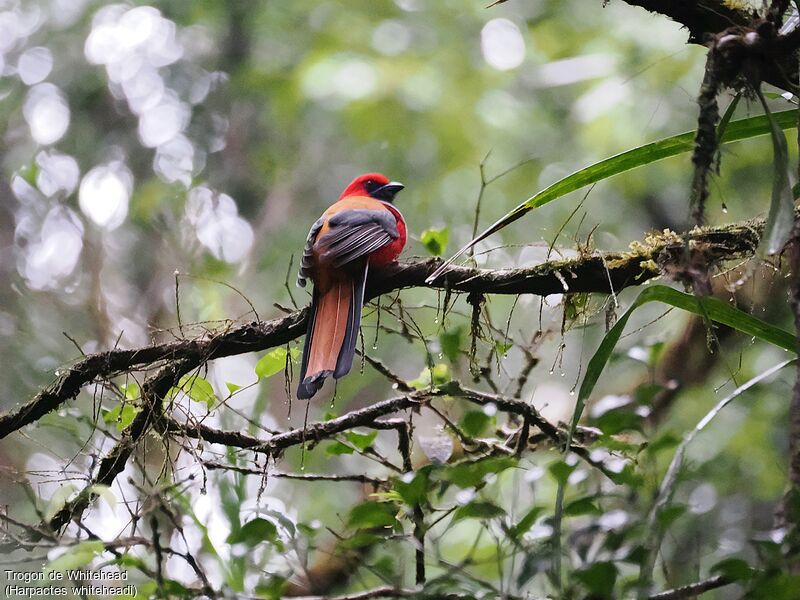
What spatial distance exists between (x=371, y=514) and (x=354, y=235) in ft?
5.05

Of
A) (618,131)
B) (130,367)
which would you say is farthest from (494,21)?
(130,367)

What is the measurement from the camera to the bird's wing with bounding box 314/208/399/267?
2656mm

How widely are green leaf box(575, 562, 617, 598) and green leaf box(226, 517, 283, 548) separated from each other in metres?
0.55

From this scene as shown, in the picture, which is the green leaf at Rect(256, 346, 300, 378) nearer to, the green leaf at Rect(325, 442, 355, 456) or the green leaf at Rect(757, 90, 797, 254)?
the green leaf at Rect(325, 442, 355, 456)

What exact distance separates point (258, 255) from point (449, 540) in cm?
250

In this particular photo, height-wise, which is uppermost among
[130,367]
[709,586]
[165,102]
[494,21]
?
[494,21]

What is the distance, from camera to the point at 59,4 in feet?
21.6

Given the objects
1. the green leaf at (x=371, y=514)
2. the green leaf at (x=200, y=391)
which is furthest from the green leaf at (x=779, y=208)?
the green leaf at (x=200, y=391)

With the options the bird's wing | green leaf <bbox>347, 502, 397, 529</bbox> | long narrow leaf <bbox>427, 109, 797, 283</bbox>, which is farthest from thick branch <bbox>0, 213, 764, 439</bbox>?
green leaf <bbox>347, 502, 397, 529</bbox>

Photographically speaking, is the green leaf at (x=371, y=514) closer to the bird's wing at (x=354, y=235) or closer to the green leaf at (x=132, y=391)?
the green leaf at (x=132, y=391)

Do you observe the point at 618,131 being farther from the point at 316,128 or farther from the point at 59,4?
the point at 59,4

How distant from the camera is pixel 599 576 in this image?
3.41 feet

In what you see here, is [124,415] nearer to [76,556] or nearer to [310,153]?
[76,556]

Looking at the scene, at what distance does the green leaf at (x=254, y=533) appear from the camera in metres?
1.34
